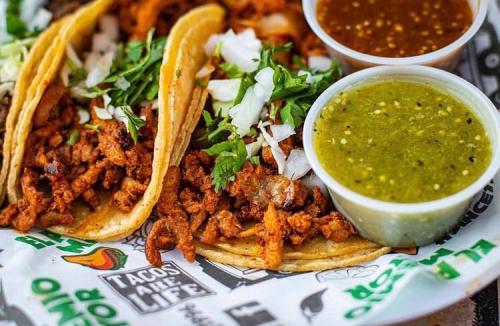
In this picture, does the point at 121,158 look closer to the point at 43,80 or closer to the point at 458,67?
the point at 43,80

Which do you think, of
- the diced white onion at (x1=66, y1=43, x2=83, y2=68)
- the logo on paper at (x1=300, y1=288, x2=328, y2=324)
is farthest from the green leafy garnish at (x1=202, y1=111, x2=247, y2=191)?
the diced white onion at (x1=66, y1=43, x2=83, y2=68)

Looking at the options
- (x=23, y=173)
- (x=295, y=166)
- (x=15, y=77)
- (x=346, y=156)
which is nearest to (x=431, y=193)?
(x=346, y=156)

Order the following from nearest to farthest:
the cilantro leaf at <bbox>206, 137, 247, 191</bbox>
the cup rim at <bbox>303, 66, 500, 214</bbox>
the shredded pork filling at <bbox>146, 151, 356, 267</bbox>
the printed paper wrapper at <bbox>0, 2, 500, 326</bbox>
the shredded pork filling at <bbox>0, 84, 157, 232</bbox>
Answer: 1. the printed paper wrapper at <bbox>0, 2, 500, 326</bbox>
2. the cup rim at <bbox>303, 66, 500, 214</bbox>
3. the shredded pork filling at <bbox>146, 151, 356, 267</bbox>
4. the cilantro leaf at <bbox>206, 137, 247, 191</bbox>
5. the shredded pork filling at <bbox>0, 84, 157, 232</bbox>

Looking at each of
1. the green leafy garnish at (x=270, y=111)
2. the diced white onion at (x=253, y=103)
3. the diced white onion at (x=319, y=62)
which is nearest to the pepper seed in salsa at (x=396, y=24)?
the diced white onion at (x=319, y=62)

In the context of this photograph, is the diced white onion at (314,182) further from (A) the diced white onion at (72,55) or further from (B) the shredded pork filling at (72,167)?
(A) the diced white onion at (72,55)

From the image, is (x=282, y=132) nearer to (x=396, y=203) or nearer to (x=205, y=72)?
(x=205, y=72)

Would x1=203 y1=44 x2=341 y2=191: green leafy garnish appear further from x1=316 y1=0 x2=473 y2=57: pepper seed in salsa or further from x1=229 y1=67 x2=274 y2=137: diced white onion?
x1=316 y1=0 x2=473 y2=57: pepper seed in salsa

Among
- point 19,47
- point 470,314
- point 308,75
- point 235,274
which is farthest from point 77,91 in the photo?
point 470,314
